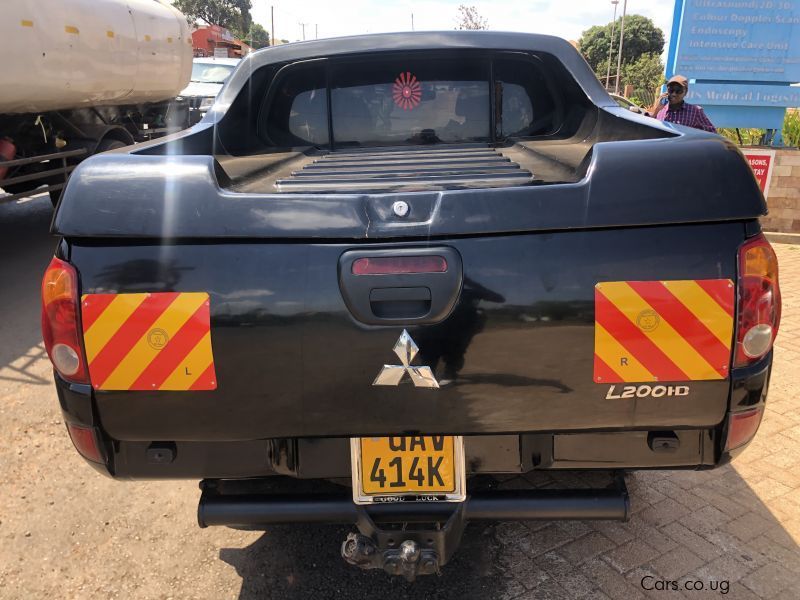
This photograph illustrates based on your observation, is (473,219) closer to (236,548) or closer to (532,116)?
(236,548)

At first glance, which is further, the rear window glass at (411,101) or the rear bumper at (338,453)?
the rear window glass at (411,101)

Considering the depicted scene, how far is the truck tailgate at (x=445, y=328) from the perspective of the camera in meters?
1.79

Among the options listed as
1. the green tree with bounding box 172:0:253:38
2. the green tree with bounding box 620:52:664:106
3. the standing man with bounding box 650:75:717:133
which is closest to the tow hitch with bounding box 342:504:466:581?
the standing man with bounding box 650:75:717:133

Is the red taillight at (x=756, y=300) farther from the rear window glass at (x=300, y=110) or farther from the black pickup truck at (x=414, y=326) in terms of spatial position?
→ the rear window glass at (x=300, y=110)

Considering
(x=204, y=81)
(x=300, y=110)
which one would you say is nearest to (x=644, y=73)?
(x=204, y=81)

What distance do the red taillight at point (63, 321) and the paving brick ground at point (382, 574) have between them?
110 centimetres

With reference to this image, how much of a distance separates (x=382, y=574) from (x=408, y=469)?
83cm

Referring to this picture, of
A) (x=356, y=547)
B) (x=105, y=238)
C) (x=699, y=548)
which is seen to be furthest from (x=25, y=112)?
(x=699, y=548)

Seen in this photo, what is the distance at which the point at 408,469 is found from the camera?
6.59ft

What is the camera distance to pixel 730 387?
6.15 ft

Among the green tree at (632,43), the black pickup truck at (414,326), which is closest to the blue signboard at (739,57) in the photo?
the black pickup truck at (414,326)

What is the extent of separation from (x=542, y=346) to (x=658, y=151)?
642 millimetres

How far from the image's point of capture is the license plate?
1976 millimetres

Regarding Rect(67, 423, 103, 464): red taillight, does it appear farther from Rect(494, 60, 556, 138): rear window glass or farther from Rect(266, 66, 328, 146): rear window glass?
Rect(494, 60, 556, 138): rear window glass
